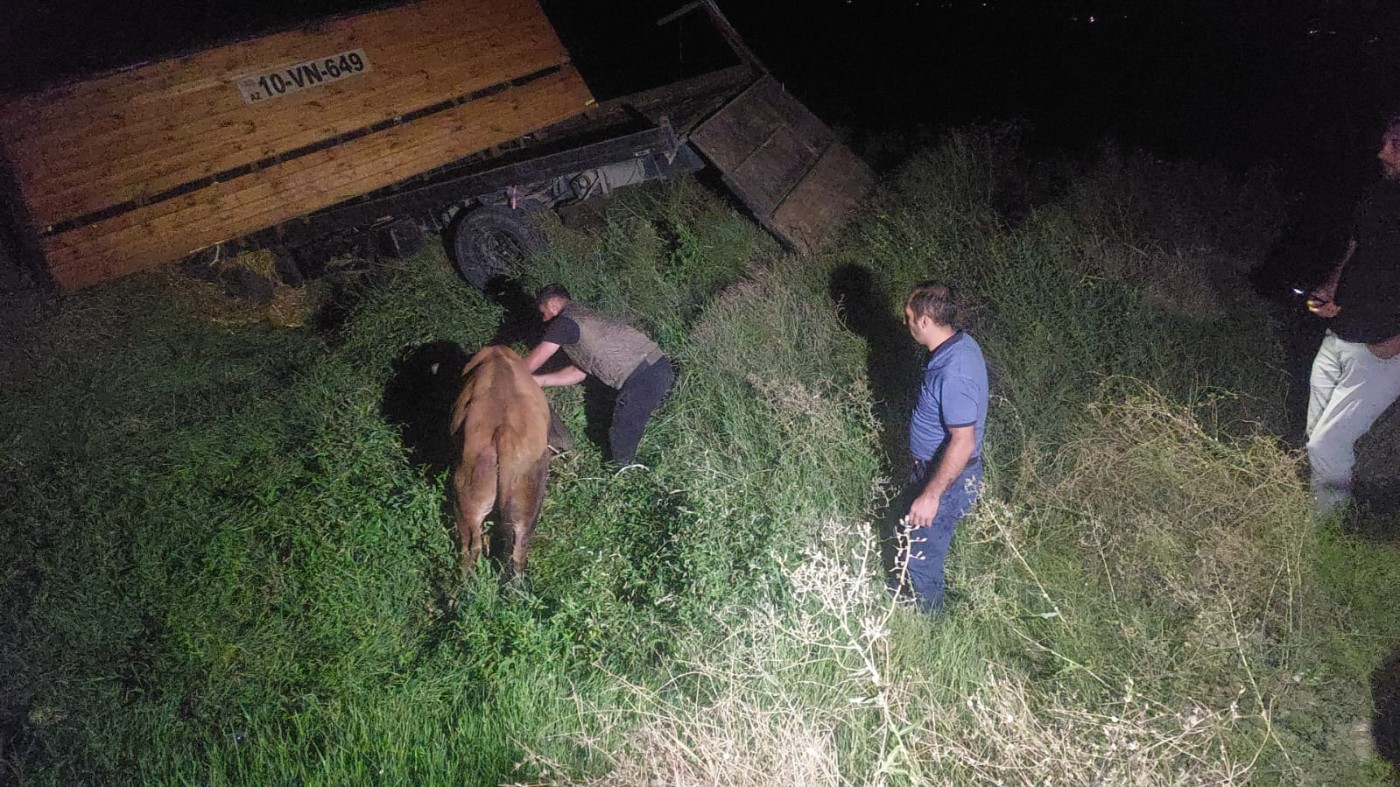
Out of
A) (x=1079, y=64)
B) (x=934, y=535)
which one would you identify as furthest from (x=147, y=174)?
(x=1079, y=64)

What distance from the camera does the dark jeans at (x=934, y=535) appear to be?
3.52 meters

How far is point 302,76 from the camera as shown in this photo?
7609 millimetres

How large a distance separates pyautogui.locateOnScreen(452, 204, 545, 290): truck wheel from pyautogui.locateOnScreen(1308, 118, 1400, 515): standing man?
6141 mm

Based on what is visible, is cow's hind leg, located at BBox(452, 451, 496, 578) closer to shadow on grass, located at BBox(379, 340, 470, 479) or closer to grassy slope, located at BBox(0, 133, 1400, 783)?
grassy slope, located at BBox(0, 133, 1400, 783)

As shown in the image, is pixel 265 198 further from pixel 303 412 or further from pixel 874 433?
pixel 874 433

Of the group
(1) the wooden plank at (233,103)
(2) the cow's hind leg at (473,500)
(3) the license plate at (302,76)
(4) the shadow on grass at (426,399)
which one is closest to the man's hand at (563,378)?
(4) the shadow on grass at (426,399)

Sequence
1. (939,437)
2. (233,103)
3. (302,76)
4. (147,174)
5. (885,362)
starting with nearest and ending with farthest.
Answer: (939,437)
(885,362)
(147,174)
(233,103)
(302,76)

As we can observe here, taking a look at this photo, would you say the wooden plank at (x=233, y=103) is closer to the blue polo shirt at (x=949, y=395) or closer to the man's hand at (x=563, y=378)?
the man's hand at (x=563, y=378)

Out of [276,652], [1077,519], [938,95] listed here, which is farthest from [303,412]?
[938,95]

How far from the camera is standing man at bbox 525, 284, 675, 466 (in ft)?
15.3

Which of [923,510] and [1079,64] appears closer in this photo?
[923,510]

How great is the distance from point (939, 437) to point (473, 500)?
2.41 m

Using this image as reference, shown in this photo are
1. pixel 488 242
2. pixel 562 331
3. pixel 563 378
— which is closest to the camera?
pixel 562 331

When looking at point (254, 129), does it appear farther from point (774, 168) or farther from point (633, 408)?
point (633, 408)
